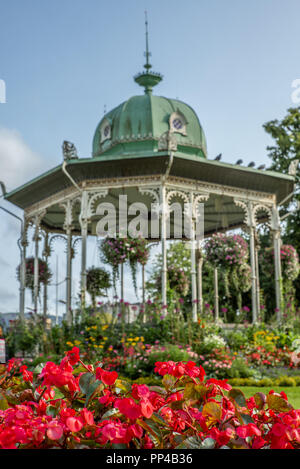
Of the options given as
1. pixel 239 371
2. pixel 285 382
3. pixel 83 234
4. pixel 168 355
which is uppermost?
pixel 83 234

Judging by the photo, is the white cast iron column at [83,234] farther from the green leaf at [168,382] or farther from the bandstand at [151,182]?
the green leaf at [168,382]

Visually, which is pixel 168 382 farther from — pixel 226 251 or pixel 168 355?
pixel 226 251

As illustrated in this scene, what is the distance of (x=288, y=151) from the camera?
878 inches

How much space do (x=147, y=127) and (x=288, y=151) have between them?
402 inches

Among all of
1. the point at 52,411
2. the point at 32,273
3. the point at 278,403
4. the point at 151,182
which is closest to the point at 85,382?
the point at 52,411

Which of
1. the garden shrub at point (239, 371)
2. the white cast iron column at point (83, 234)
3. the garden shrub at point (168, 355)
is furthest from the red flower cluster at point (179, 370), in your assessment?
the white cast iron column at point (83, 234)

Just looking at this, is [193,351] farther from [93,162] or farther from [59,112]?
[59,112]

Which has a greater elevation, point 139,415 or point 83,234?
point 83,234

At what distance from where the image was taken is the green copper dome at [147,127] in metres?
14.1

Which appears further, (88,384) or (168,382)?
(168,382)

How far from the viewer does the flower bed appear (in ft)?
4.32

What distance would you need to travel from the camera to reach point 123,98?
15453 millimetres

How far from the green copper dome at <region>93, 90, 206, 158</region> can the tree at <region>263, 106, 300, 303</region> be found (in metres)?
8.12

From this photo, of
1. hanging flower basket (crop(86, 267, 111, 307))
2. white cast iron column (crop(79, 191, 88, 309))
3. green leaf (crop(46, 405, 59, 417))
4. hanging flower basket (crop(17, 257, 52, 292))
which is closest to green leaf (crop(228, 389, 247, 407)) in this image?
green leaf (crop(46, 405, 59, 417))
